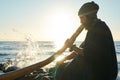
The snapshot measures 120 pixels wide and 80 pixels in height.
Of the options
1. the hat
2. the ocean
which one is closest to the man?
the hat

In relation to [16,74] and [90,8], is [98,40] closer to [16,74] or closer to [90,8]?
[90,8]

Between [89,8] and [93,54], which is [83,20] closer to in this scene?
[89,8]

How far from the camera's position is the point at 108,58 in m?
5.49

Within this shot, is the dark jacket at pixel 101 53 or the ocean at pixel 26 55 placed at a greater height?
the dark jacket at pixel 101 53

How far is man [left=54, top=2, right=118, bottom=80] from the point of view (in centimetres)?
544

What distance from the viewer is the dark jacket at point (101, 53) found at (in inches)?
214

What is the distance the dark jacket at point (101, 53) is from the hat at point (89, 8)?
247 millimetres

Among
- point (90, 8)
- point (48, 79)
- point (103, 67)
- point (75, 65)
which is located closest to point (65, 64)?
point (75, 65)

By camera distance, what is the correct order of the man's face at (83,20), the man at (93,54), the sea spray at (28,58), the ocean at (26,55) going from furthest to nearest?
the ocean at (26,55)
the sea spray at (28,58)
the man's face at (83,20)
the man at (93,54)

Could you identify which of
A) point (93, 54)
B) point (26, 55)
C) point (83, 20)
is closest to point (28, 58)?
point (26, 55)

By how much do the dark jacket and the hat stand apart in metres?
0.25

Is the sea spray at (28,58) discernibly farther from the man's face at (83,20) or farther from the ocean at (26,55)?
the man's face at (83,20)

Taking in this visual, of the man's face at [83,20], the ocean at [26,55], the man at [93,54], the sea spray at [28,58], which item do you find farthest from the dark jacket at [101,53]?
the sea spray at [28,58]

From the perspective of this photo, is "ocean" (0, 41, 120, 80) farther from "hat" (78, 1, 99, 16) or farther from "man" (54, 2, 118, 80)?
"hat" (78, 1, 99, 16)
